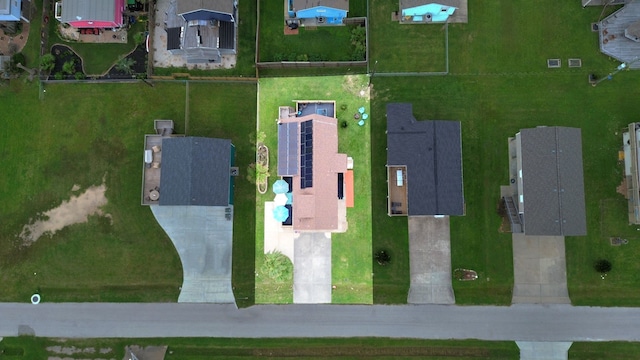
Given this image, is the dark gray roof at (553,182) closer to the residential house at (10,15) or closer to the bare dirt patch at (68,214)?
the bare dirt patch at (68,214)

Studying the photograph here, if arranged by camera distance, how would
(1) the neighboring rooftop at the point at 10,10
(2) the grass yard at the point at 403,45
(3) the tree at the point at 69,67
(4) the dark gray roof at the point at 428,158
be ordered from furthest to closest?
1. (2) the grass yard at the point at 403,45
2. (3) the tree at the point at 69,67
3. (1) the neighboring rooftop at the point at 10,10
4. (4) the dark gray roof at the point at 428,158

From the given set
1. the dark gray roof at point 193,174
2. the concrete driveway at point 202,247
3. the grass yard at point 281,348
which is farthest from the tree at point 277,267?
the dark gray roof at point 193,174

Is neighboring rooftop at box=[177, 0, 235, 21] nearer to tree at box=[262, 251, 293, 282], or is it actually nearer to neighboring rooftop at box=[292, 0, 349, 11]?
neighboring rooftop at box=[292, 0, 349, 11]

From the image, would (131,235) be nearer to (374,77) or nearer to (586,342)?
(374,77)

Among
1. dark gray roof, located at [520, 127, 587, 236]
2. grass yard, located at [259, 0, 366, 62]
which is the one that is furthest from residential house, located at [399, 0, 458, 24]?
dark gray roof, located at [520, 127, 587, 236]

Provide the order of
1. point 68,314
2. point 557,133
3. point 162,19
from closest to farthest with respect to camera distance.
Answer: point 557,133, point 68,314, point 162,19

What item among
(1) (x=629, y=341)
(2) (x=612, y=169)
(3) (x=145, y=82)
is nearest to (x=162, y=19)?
(3) (x=145, y=82)

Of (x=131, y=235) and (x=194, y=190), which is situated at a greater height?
(x=194, y=190)
